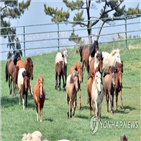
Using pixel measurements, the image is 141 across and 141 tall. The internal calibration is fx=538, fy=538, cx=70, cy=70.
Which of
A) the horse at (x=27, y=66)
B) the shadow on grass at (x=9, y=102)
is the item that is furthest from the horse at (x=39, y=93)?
the horse at (x=27, y=66)

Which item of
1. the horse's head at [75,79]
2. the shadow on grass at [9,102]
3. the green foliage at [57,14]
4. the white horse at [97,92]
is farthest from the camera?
the green foliage at [57,14]

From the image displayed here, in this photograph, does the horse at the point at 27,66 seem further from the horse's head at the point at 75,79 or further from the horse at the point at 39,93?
the horse's head at the point at 75,79

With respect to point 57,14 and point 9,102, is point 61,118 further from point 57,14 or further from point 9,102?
point 57,14

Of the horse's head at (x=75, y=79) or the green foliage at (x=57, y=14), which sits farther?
the green foliage at (x=57, y=14)

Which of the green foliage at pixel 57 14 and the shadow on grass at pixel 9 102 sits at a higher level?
the green foliage at pixel 57 14

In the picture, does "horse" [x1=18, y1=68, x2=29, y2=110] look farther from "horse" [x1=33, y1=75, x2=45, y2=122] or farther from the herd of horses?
"horse" [x1=33, y1=75, x2=45, y2=122]

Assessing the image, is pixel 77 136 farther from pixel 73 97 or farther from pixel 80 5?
pixel 80 5

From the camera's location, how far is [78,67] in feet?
59.4

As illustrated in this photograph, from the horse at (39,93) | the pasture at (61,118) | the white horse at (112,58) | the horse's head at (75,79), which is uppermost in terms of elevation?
the white horse at (112,58)

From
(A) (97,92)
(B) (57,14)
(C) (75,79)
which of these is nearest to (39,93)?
(C) (75,79)

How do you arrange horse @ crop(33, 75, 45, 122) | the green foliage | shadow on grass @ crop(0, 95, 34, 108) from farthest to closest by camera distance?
the green foliage < shadow on grass @ crop(0, 95, 34, 108) < horse @ crop(33, 75, 45, 122)

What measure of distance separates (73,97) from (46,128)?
1.62 metres

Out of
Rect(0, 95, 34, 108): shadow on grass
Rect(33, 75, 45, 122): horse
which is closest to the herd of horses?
Rect(33, 75, 45, 122): horse

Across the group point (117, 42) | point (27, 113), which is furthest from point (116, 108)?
point (117, 42)
